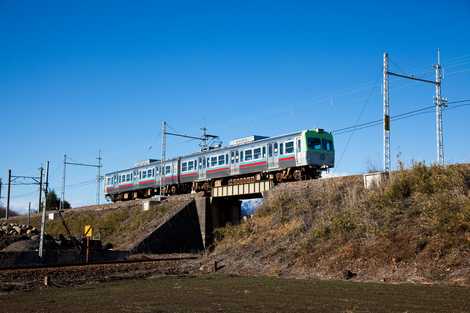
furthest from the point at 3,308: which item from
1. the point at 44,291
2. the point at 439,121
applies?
the point at 439,121

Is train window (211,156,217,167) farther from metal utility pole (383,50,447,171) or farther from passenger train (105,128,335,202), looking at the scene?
metal utility pole (383,50,447,171)

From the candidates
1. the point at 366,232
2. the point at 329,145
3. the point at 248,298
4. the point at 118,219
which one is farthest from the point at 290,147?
the point at 248,298

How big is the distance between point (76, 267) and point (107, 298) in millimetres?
9572

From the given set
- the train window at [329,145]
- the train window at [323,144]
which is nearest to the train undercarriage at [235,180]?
the train window at [323,144]

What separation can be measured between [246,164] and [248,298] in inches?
925

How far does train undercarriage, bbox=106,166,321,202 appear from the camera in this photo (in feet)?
104

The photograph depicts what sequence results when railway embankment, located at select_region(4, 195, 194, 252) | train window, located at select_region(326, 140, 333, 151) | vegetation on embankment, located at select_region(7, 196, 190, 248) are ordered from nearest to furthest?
train window, located at select_region(326, 140, 333, 151) < railway embankment, located at select_region(4, 195, 194, 252) < vegetation on embankment, located at select_region(7, 196, 190, 248)

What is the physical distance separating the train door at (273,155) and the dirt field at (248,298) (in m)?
17.0

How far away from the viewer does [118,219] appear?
4091 centimetres

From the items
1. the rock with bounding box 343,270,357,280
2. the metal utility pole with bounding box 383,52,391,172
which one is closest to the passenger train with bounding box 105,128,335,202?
the metal utility pole with bounding box 383,52,391,172

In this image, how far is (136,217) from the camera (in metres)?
39.0

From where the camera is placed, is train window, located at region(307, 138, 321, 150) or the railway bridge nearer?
train window, located at region(307, 138, 321, 150)

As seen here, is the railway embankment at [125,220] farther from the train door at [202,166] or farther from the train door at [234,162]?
the train door at [234,162]

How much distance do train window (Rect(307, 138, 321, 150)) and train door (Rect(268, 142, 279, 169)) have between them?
8.40ft
